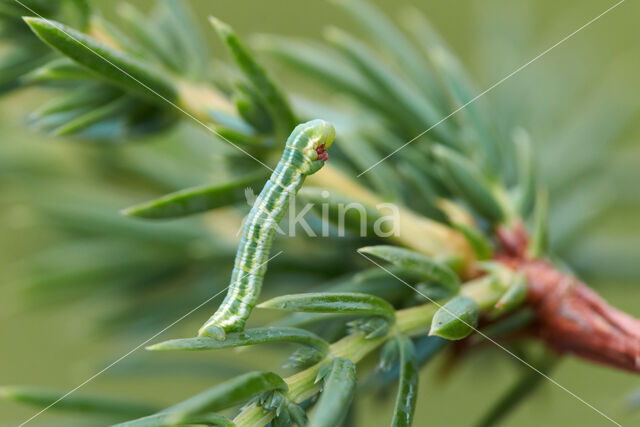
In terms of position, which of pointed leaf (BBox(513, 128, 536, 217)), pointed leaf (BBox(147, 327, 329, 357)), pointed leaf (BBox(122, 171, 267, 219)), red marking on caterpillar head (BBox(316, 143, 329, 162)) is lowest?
pointed leaf (BBox(147, 327, 329, 357))

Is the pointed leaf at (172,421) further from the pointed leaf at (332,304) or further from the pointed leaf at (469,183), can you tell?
the pointed leaf at (469,183)

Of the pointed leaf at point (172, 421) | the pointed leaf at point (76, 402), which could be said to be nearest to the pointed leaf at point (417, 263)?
the pointed leaf at point (172, 421)

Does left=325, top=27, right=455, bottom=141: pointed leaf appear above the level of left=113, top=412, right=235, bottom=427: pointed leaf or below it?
above

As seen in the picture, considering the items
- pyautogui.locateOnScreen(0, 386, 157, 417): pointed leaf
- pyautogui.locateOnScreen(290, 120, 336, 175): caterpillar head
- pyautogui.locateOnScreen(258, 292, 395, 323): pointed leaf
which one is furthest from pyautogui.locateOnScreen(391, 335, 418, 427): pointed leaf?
pyautogui.locateOnScreen(0, 386, 157, 417): pointed leaf

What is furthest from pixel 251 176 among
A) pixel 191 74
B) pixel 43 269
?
pixel 43 269

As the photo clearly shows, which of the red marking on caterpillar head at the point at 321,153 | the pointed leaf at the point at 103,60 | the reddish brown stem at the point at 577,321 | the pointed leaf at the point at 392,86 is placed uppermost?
the pointed leaf at the point at 103,60

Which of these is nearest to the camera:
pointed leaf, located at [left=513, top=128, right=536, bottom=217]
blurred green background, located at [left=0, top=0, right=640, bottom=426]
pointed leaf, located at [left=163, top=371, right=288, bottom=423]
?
pointed leaf, located at [left=163, top=371, right=288, bottom=423]

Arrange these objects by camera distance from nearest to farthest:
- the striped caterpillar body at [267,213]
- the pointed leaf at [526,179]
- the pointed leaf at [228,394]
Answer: the pointed leaf at [228,394]
the striped caterpillar body at [267,213]
the pointed leaf at [526,179]

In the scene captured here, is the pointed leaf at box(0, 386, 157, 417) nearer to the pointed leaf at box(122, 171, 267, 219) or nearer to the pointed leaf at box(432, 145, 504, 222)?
the pointed leaf at box(122, 171, 267, 219)
